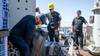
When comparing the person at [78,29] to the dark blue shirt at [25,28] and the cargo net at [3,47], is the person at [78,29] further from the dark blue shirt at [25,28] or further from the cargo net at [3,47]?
the cargo net at [3,47]

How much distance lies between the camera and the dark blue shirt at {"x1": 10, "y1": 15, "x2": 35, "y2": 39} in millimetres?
6730

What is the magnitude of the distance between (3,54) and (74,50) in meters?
5.62

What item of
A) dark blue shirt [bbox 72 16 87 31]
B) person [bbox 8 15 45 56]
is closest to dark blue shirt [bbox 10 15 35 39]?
person [bbox 8 15 45 56]

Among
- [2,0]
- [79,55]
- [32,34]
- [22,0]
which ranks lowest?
[79,55]

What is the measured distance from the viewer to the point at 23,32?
22.5 ft

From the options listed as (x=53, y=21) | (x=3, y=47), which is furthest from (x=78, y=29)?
(x=3, y=47)

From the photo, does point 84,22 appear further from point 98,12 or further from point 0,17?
point 0,17

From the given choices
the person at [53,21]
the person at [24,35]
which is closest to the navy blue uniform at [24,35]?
the person at [24,35]

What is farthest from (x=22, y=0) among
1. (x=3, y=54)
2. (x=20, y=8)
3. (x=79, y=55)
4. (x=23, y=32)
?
(x=3, y=54)

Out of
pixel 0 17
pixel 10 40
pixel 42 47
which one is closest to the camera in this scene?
pixel 0 17

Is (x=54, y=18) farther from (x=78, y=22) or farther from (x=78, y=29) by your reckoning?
(x=78, y=29)

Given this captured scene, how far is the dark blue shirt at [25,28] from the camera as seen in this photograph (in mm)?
6730

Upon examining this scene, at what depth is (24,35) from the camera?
6.92 metres

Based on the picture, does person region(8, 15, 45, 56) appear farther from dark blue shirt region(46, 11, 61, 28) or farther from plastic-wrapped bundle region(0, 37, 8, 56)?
dark blue shirt region(46, 11, 61, 28)
